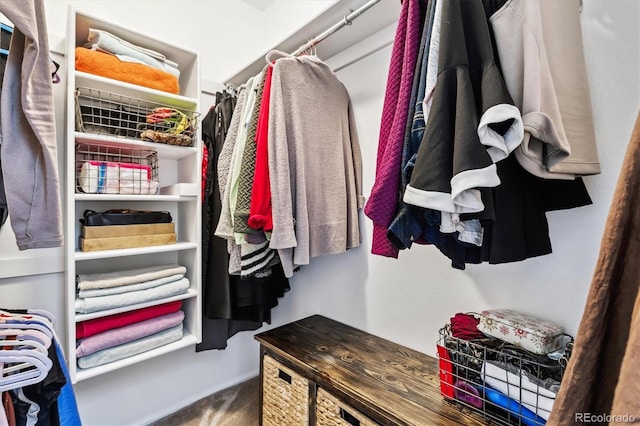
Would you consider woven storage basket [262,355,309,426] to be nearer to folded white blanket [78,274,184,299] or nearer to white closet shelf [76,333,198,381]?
white closet shelf [76,333,198,381]

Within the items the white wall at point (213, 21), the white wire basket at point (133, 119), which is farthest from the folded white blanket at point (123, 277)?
the white wall at point (213, 21)

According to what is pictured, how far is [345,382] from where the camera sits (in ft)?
3.15

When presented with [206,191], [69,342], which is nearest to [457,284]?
[206,191]

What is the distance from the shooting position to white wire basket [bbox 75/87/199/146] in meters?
1.25

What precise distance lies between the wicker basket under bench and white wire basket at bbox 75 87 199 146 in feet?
3.35

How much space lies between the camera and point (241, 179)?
3.74 ft

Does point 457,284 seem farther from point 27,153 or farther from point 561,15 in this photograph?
point 27,153

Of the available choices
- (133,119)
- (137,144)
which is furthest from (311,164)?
(133,119)

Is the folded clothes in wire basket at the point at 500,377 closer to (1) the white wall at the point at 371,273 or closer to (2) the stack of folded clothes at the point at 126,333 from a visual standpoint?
(1) the white wall at the point at 371,273

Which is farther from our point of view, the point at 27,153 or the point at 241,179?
the point at 241,179

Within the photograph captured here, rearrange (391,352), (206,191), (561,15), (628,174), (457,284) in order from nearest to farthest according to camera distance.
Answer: (628,174) < (561,15) < (457,284) < (391,352) < (206,191)

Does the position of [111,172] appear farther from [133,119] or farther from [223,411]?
[223,411]

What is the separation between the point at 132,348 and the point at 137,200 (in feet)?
2.18

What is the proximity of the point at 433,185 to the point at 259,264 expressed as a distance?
2.62 ft
